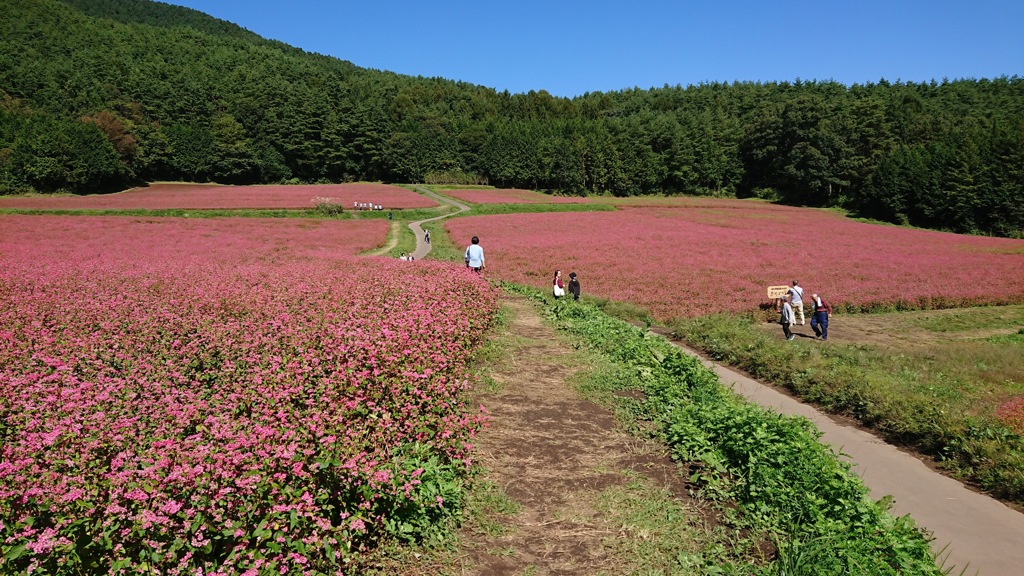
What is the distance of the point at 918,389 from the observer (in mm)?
10844

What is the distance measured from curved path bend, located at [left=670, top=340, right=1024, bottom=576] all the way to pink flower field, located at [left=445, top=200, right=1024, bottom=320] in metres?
9.57

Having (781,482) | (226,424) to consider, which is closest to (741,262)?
(781,482)

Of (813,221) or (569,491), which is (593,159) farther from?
(569,491)

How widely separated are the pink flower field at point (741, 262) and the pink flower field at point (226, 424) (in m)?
13.0

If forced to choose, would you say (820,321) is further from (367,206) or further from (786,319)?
(367,206)

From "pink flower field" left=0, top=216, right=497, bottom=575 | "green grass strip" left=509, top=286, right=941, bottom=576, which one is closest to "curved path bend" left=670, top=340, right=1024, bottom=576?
"green grass strip" left=509, top=286, right=941, bottom=576

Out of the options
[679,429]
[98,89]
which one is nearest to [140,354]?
[679,429]

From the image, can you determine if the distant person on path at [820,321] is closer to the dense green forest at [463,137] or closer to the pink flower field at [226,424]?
the pink flower field at [226,424]

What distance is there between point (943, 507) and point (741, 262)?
2339 centimetres

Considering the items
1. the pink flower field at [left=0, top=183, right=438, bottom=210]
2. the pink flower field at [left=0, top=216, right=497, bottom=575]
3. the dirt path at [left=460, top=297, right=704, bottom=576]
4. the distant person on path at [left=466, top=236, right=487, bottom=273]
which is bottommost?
the dirt path at [left=460, top=297, right=704, bottom=576]

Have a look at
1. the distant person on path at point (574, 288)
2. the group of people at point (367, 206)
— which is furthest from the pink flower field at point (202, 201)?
the distant person on path at point (574, 288)

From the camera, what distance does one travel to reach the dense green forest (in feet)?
218

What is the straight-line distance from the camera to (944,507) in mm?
7008

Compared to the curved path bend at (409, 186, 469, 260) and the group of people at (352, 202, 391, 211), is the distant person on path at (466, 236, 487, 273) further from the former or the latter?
the group of people at (352, 202, 391, 211)
